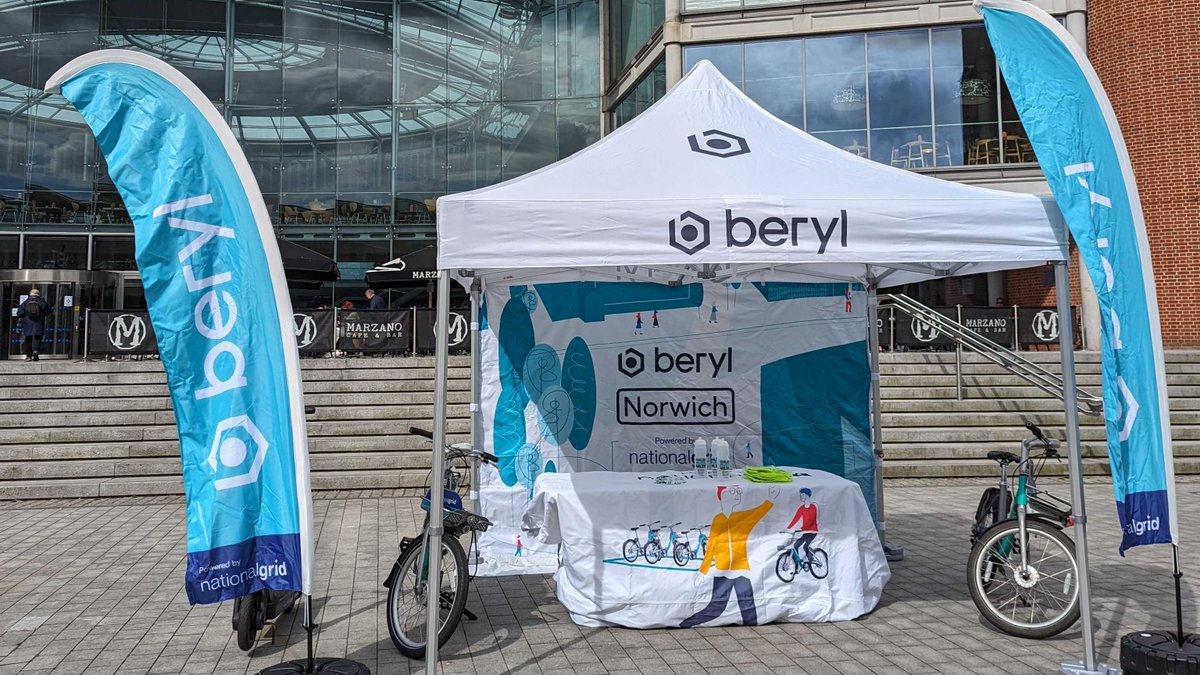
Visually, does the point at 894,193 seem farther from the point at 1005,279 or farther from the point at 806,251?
the point at 1005,279

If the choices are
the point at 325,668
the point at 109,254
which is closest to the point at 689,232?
the point at 325,668

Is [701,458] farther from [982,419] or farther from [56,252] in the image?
[56,252]

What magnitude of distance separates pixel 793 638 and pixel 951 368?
11201 millimetres

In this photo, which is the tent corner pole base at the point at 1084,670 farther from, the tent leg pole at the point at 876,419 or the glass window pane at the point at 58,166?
the glass window pane at the point at 58,166

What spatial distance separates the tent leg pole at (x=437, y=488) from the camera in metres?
4.50

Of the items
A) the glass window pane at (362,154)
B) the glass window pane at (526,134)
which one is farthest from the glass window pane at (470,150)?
the glass window pane at (362,154)

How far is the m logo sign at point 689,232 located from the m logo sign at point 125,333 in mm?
13529

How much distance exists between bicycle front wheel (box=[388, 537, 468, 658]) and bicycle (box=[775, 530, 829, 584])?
2075mm

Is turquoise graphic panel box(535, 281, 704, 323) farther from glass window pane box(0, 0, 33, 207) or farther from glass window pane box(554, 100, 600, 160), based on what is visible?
glass window pane box(0, 0, 33, 207)

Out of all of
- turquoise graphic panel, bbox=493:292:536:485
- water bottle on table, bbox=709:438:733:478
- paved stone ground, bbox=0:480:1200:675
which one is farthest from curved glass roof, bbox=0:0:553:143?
water bottle on table, bbox=709:438:733:478

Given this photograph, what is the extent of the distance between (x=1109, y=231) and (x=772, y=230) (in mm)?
1760

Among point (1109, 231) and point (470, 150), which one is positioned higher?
point (470, 150)

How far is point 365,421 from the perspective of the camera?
13.6 m

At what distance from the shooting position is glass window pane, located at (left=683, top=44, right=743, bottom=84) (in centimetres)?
2123
